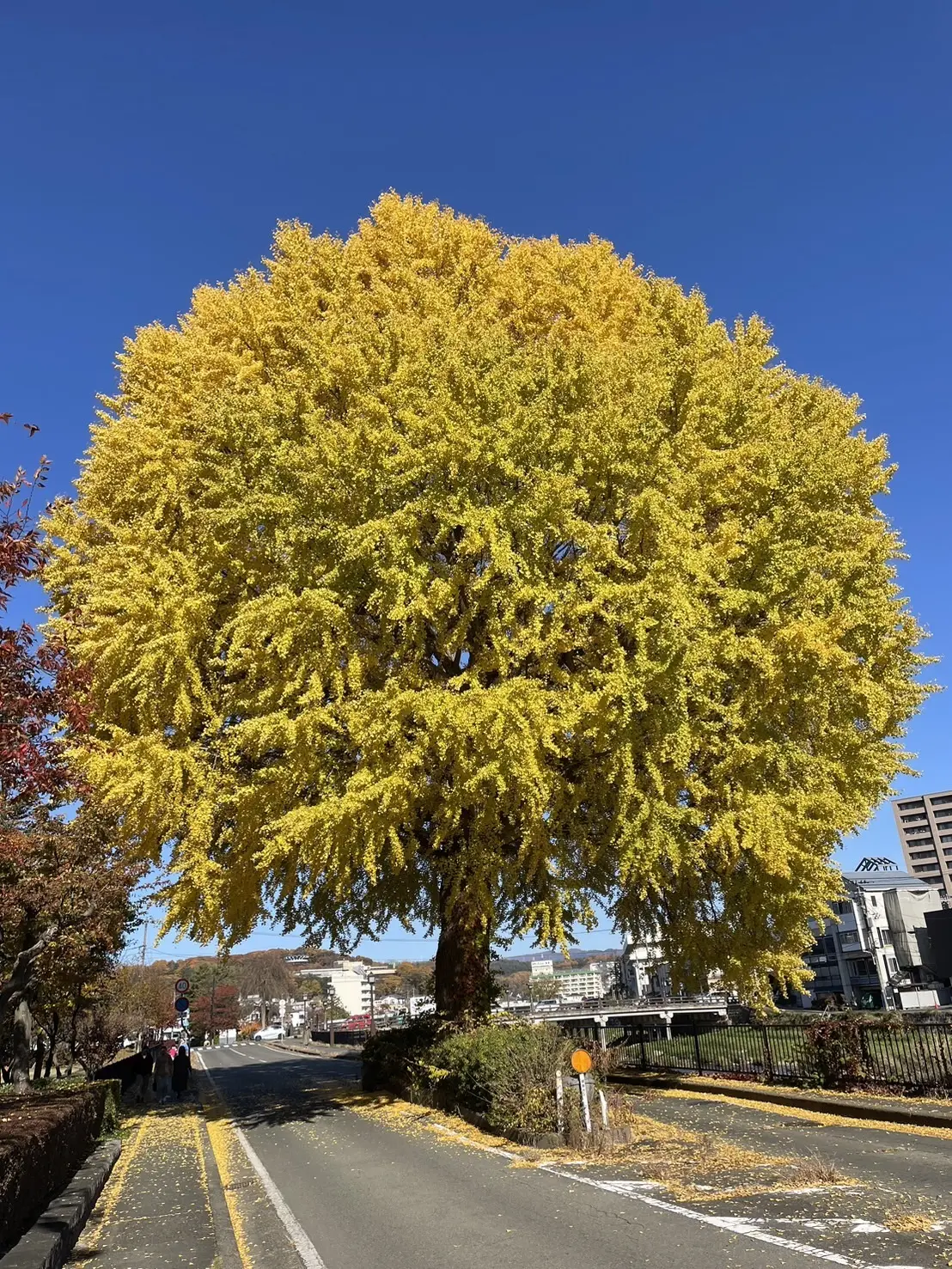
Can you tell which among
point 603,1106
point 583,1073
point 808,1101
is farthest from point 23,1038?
point 808,1101

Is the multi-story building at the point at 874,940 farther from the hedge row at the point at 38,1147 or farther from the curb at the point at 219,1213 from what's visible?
the hedge row at the point at 38,1147

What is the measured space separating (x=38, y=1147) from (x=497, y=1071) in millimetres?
5979

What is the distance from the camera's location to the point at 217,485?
46.2 ft

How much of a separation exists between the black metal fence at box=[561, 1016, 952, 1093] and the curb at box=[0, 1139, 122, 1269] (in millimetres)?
6473

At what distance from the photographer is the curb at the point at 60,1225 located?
586 centimetres

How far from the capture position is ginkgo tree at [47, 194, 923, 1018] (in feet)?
39.8

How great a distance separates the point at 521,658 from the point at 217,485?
599 centimetres

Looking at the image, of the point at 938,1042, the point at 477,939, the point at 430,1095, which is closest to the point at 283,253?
the point at 477,939

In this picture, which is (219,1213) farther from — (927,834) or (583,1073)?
(927,834)

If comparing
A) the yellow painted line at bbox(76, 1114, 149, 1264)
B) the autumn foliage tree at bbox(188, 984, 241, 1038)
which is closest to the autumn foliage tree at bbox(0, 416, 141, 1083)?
the yellow painted line at bbox(76, 1114, 149, 1264)

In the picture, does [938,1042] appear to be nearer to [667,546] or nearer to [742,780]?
[742,780]

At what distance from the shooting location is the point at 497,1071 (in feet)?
37.0

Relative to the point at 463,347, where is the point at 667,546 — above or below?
below

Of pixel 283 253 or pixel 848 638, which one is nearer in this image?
pixel 848 638
